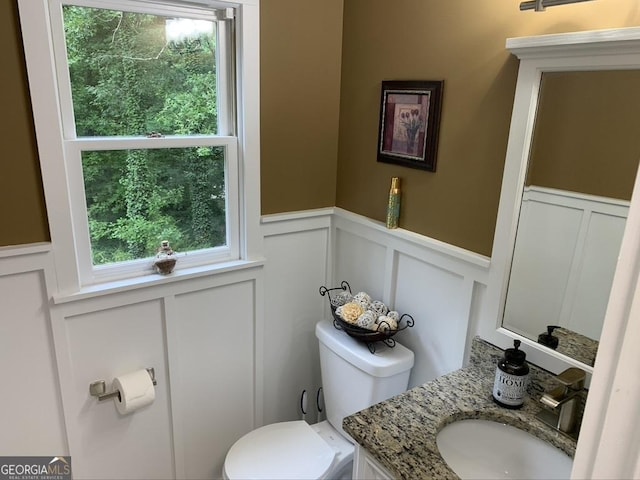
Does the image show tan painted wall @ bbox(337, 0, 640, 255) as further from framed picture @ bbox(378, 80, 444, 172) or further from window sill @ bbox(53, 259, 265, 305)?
window sill @ bbox(53, 259, 265, 305)

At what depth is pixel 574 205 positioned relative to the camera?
50.7 inches

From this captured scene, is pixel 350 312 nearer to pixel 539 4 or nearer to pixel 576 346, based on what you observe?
pixel 576 346

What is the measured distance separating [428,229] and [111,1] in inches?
50.1

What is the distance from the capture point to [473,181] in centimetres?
150

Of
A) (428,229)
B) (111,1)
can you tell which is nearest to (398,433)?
(428,229)

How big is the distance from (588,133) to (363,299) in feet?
3.26

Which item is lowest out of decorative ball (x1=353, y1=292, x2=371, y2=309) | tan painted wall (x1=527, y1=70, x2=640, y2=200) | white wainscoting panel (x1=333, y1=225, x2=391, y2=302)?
decorative ball (x1=353, y1=292, x2=371, y2=309)

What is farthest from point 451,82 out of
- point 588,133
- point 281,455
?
point 281,455

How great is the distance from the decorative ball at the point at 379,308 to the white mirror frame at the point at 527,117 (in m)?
0.41

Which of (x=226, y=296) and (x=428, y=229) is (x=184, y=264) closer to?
(x=226, y=296)

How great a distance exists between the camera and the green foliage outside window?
59.6 inches

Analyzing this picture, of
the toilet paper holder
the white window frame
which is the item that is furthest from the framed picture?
the toilet paper holder

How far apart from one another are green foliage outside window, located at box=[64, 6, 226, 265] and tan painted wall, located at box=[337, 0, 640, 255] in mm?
578
